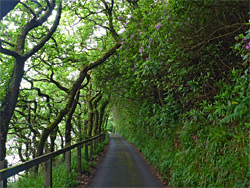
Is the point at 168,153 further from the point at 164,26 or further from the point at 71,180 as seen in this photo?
the point at 164,26

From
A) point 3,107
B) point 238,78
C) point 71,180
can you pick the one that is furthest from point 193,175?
point 3,107

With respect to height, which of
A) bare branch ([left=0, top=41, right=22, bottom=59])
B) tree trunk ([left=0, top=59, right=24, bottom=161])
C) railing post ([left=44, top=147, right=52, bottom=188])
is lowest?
railing post ([left=44, top=147, right=52, bottom=188])

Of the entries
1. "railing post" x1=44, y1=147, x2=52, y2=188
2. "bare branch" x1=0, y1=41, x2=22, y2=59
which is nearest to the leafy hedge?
"railing post" x1=44, y1=147, x2=52, y2=188

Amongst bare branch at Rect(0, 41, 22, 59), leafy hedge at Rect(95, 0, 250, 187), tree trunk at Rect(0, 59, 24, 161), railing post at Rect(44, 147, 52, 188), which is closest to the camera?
leafy hedge at Rect(95, 0, 250, 187)

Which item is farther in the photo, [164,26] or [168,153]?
[168,153]

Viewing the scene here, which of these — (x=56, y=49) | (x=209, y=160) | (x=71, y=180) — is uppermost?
(x=56, y=49)

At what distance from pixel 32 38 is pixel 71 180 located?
18.6ft

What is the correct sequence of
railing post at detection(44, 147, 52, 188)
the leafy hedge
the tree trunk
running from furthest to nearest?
1. the tree trunk
2. railing post at detection(44, 147, 52, 188)
3. the leafy hedge

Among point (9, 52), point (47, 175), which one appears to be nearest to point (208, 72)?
point (47, 175)

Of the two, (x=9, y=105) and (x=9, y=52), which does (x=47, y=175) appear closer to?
(x=9, y=105)

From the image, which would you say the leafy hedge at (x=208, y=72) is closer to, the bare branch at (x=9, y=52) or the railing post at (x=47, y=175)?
the railing post at (x=47, y=175)

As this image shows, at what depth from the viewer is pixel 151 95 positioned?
10.0 metres

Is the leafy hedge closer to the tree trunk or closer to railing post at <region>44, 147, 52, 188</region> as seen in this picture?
railing post at <region>44, 147, 52, 188</region>

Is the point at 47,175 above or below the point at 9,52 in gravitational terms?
below
